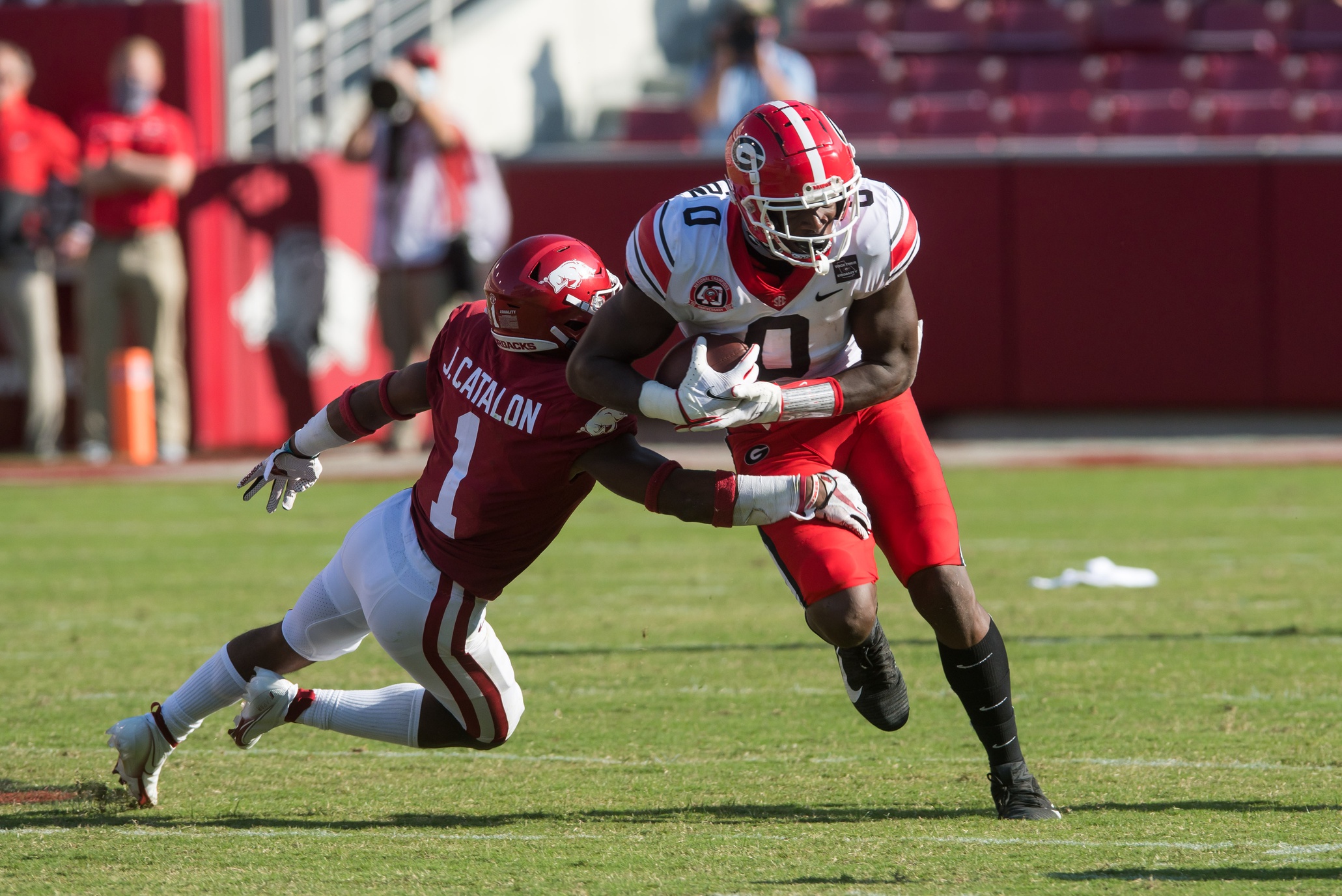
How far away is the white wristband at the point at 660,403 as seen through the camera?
373 centimetres

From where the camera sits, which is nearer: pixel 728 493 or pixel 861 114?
pixel 728 493

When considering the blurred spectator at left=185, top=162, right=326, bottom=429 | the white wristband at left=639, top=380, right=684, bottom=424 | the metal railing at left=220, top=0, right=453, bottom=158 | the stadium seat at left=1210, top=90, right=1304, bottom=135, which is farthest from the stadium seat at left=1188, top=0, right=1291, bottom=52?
the white wristband at left=639, top=380, right=684, bottom=424

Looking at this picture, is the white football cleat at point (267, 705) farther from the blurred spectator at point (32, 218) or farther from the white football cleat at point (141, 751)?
the blurred spectator at point (32, 218)

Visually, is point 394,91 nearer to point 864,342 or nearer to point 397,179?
point 397,179

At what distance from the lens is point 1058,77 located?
14766 mm

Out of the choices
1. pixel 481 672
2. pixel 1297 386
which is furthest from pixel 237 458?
pixel 481 672

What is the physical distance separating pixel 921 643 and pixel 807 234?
8.16 ft

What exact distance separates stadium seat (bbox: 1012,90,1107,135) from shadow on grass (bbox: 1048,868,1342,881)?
1085 centimetres

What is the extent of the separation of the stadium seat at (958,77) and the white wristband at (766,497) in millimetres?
11525

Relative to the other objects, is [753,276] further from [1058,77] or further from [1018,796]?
[1058,77]

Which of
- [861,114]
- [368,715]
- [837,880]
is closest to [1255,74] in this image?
[861,114]

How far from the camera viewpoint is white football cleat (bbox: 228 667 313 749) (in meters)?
4.05

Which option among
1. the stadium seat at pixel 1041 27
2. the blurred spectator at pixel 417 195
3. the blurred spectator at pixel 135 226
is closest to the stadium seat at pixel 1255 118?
the stadium seat at pixel 1041 27

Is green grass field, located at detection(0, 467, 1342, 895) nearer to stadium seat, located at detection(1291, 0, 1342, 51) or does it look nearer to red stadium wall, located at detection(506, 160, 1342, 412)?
red stadium wall, located at detection(506, 160, 1342, 412)
